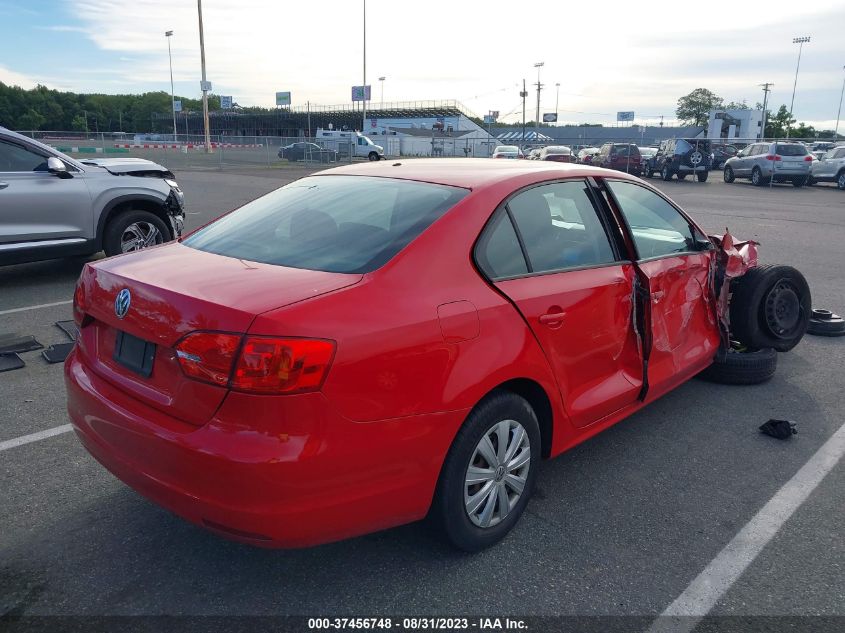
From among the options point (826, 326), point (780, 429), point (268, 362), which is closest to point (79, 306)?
point (268, 362)

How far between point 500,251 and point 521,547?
1305 mm

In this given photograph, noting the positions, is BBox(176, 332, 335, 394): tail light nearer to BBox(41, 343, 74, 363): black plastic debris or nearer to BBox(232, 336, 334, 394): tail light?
BBox(232, 336, 334, 394): tail light

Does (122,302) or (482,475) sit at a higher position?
(122,302)

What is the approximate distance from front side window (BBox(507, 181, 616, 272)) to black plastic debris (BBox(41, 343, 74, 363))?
3841 millimetres

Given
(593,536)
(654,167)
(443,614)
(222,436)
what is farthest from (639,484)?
(654,167)

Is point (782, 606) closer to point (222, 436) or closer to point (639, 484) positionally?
point (639, 484)

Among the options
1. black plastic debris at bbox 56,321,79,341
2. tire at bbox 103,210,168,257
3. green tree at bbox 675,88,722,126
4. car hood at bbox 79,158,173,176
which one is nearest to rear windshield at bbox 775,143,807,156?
car hood at bbox 79,158,173,176

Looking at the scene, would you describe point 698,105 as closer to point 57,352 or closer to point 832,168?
point 832,168

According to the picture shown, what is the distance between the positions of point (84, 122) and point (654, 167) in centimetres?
9781

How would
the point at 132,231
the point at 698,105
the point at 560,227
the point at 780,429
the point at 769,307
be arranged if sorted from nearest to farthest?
the point at 560,227 → the point at 780,429 → the point at 769,307 → the point at 132,231 → the point at 698,105

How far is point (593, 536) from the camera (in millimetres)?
3127

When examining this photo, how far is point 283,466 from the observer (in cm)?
227

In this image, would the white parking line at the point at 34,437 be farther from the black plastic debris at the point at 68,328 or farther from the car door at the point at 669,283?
the car door at the point at 669,283

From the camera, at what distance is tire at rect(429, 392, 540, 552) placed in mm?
2729
